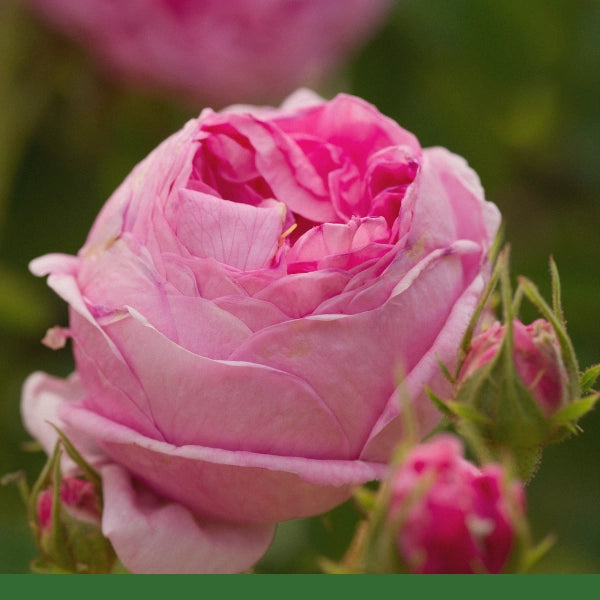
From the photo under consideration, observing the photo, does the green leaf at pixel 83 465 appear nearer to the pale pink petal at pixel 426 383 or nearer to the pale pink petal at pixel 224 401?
the pale pink petal at pixel 224 401

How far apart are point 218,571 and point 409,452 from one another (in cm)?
28

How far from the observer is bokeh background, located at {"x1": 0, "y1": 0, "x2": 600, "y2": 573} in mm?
1209

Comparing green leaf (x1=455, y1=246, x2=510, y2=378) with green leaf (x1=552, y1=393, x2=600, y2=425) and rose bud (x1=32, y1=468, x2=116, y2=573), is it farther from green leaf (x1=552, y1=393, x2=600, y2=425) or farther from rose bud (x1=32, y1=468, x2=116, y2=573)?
rose bud (x1=32, y1=468, x2=116, y2=573)

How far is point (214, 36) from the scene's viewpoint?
45.6 inches

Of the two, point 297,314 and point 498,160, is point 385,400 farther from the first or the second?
point 498,160

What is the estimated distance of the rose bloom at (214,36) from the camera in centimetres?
114

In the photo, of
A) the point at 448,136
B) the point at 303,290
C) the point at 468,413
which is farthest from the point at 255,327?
the point at 448,136

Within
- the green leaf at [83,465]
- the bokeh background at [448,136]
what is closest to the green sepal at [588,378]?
the green leaf at [83,465]

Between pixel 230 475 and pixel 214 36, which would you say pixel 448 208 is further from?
pixel 214 36

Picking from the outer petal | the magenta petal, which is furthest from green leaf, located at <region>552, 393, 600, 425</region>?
the magenta petal

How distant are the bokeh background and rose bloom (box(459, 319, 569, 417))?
660 mm

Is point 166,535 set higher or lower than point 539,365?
lower

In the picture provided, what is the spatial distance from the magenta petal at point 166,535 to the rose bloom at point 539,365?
7.7 inches

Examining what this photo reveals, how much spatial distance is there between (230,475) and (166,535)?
0.07 meters
